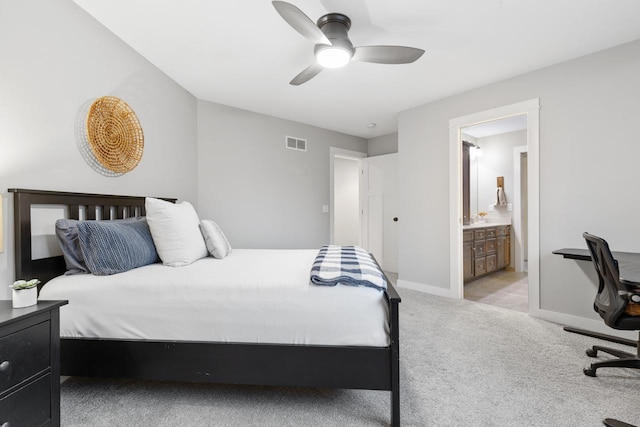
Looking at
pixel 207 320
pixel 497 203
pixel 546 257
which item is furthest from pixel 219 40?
pixel 497 203

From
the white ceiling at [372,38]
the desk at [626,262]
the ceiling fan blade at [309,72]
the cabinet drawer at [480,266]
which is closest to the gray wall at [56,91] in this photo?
the white ceiling at [372,38]

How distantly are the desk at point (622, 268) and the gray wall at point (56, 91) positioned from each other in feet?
11.1

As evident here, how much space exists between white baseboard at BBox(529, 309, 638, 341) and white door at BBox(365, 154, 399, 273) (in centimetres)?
233

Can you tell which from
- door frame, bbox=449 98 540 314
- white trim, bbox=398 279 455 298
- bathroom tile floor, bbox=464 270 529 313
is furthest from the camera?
white trim, bbox=398 279 455 298

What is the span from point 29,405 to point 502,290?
457 centimetres

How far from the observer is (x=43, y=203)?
5.73 ft

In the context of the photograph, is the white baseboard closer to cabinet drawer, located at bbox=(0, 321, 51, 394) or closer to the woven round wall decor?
cabinet drawer, located at bbox=(0, 321, 51, 394)

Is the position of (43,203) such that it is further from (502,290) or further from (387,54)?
(502,290)

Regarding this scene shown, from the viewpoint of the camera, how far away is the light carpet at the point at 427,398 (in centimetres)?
150

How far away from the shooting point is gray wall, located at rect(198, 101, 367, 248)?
11.9 feet

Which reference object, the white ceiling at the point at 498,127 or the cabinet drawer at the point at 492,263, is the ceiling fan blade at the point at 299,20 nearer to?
the white ceiling at the point at 498,127

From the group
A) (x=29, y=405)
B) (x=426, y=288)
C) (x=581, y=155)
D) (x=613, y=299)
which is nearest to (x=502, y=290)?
(x=426, y=288)

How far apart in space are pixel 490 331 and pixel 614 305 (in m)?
1.03

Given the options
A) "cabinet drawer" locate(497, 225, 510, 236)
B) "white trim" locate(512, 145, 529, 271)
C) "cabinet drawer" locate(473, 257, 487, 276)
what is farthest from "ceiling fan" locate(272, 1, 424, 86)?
"white trim" locate(512, 145, 529, 271)
